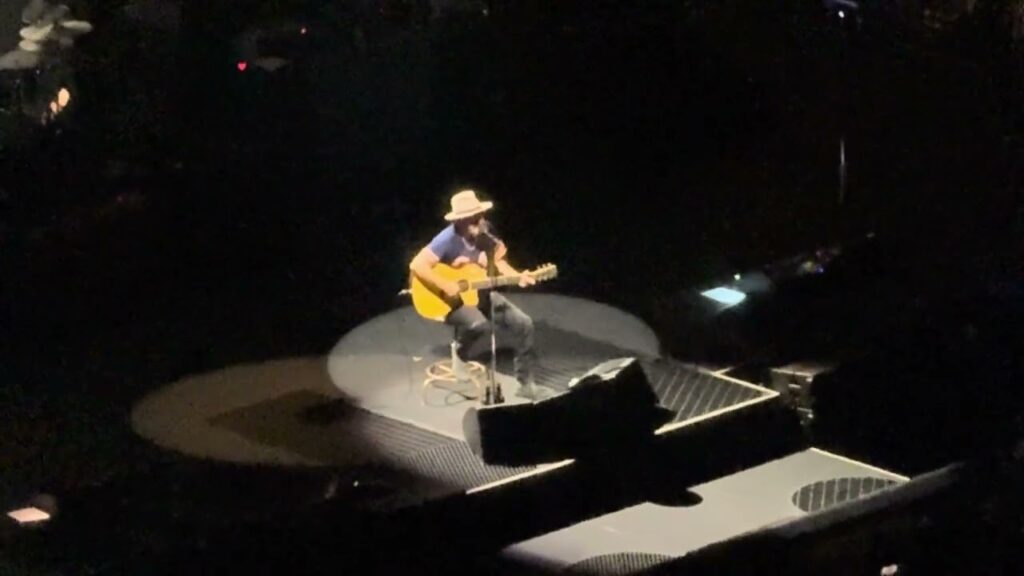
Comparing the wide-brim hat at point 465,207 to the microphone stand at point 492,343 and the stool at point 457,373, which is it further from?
the stool at point 457,373

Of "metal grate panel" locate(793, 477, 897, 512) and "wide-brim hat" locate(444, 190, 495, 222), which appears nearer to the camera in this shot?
"metal grate panel" locate(793, 477, 897, 512)

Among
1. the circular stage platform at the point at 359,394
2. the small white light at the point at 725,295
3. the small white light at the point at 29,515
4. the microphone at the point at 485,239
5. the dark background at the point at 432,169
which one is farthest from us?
the small white light at the point at 725,295

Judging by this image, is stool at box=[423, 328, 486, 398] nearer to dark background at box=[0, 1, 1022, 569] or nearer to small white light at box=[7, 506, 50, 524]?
dark background at box=[0, 1, 1022, 569]

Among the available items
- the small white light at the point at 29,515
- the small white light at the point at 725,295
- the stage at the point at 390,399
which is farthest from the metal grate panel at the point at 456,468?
the small white light at the point at 725,295

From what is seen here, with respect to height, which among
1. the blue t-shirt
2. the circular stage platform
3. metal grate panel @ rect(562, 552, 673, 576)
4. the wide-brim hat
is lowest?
metal grate panel @ rect(562, 552, 673, 576)

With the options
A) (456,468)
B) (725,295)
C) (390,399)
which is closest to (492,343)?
(390,399)

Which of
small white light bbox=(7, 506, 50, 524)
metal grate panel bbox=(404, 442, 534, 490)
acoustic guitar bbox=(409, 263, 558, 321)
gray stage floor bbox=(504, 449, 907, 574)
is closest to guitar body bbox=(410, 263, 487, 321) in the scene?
acoustic guitar bbox=(409, 263, 558, 321)

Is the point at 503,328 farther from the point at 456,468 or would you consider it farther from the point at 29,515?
the point at 29,515

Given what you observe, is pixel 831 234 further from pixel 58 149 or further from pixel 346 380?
pixel 58 149
